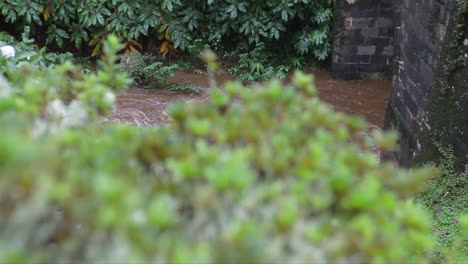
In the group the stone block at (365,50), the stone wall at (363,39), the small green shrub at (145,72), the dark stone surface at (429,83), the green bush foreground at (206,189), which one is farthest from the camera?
the stone block at (365,50)

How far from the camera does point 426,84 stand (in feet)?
15.0

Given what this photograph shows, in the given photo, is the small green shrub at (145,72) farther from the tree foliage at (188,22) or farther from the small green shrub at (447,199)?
the small green shrub at (447,199)

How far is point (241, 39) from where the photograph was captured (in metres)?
9.10

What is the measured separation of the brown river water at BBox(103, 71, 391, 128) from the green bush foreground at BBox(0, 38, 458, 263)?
5.42m

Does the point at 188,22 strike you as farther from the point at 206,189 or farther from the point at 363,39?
the point at 206,189

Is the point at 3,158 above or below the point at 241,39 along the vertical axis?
above

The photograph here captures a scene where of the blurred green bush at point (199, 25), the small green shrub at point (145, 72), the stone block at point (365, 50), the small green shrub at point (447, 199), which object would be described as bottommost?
the small green shrub at point (447, 199)

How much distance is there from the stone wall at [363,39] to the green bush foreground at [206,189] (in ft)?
25.0

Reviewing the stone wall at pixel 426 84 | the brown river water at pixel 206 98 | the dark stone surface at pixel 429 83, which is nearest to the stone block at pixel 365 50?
the brown river water at pixel 206 98

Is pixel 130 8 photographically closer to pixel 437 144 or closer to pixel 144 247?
pixel 437 144

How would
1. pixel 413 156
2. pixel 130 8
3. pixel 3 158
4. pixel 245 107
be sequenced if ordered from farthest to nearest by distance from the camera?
pixel 130 8 < pixel 413 156 < pixel 245 107 < pixel 3 158

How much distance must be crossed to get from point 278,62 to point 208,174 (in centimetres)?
823

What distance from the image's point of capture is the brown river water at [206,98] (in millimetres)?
7084

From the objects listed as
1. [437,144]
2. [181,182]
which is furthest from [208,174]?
[437,144]
